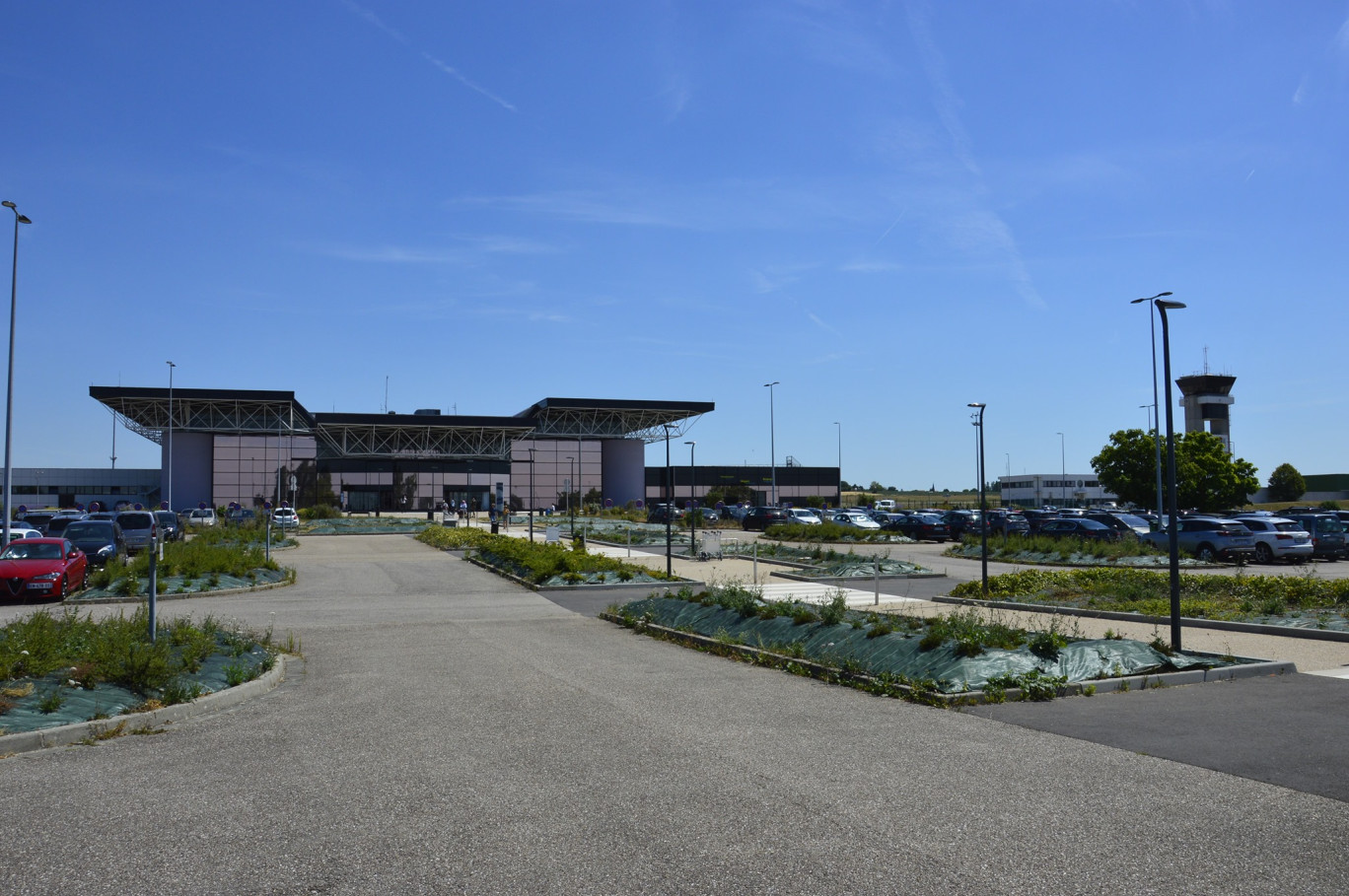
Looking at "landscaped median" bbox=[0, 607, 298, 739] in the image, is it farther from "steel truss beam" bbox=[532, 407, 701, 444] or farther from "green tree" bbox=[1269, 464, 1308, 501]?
"green tree" bbox=[1269, 464, 1308, 501]

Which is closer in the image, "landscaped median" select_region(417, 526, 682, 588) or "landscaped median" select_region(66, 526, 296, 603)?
"landscaped median" select_region(66, 526, 296, 603)

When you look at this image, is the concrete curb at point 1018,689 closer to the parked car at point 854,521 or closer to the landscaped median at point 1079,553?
the landscaped median at point 1079,553

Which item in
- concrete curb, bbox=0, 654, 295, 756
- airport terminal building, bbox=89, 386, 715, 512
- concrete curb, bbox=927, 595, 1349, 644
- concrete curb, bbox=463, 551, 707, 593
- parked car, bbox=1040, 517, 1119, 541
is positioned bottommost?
concrete curb, bbox=463, 551, 707, 593

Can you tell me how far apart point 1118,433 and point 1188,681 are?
212 ft

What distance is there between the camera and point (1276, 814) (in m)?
6.38

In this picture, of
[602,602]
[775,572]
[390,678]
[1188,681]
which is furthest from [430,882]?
[775,572]

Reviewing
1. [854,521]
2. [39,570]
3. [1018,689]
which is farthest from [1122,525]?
[39,570]

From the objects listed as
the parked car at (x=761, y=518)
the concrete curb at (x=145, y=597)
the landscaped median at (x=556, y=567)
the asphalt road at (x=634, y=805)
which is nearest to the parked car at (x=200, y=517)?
the parked car at (x=761, y=518)

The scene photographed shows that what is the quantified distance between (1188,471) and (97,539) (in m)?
63.1

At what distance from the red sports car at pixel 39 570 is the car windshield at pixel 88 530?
21.2ft

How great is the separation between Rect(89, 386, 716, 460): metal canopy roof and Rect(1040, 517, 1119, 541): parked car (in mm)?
67055

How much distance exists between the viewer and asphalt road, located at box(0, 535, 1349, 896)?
5.36m

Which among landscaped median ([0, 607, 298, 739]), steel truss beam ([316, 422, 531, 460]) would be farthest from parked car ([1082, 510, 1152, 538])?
steel truss beam ([316, 422, 531, 460])

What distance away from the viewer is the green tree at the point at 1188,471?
6700cm
